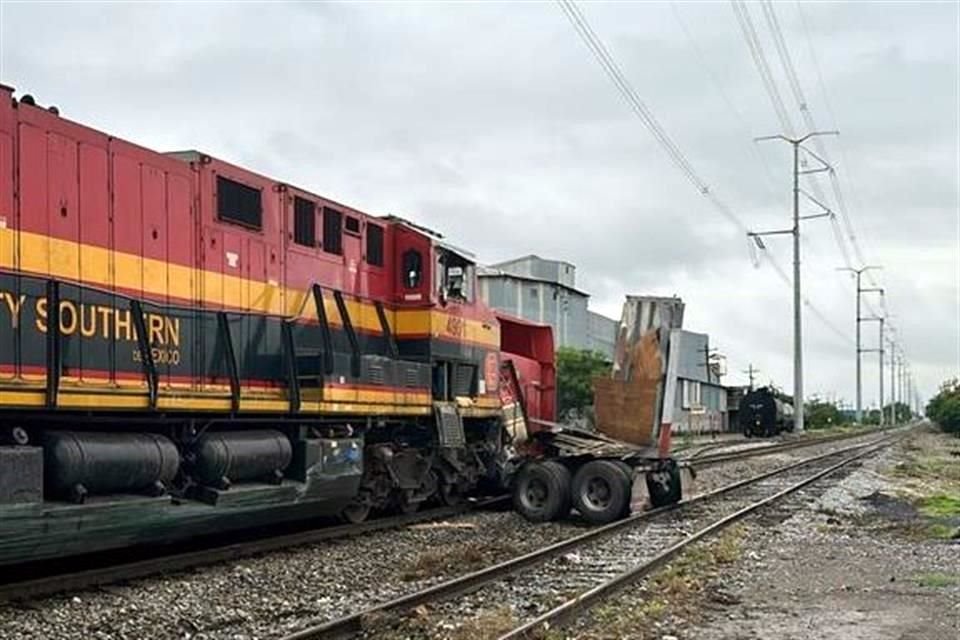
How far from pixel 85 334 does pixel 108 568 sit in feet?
6.86

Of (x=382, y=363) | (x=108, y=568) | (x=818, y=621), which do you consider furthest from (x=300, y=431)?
(x=818, y=621)

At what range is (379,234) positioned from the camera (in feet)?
50.1

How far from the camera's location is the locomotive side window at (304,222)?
13367 millimetres

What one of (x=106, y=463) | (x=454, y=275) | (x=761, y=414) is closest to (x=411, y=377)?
(x=454, y=275)

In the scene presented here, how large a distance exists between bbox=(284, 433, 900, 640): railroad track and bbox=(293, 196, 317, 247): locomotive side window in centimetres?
461

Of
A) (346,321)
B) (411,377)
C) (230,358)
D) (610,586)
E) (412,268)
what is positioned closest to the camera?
(610,586)

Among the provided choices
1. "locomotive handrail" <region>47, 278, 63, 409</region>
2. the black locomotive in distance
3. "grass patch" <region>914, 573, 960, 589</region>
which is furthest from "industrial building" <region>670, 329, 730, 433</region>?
"locomotive handrail" <region>47, 278, 63, 409</region>

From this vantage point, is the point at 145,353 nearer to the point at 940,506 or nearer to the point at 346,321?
the point at 346,321

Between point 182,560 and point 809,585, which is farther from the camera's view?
point 182,560

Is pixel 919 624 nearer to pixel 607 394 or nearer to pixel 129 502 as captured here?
pixel 129 502

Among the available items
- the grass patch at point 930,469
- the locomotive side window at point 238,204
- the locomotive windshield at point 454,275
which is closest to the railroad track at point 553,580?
the locomotive windshield at point 454,275

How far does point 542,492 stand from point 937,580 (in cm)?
639

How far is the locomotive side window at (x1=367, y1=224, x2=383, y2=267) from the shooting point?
15016 mm

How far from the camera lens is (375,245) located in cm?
1516
